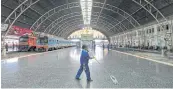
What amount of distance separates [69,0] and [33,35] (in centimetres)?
949

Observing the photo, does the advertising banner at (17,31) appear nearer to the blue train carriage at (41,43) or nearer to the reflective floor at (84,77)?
the blue train carriage at (41,43)

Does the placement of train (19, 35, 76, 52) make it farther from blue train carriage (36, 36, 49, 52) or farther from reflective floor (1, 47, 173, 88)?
reflective floor (1, 47, 173, 88)

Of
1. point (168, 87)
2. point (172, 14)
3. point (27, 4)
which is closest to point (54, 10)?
point (27, 4)

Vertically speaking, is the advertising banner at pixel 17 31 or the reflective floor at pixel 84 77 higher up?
the advertising banner at pixel 17 31

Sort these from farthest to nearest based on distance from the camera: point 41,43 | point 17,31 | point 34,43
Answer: point 41,43 → point 34,43 → point 17,31

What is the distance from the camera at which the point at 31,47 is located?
45469mm

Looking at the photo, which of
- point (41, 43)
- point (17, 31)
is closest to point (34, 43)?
point (41, 43)

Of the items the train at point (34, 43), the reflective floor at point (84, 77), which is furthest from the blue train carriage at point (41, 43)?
the reflective floor at point (84, 77)

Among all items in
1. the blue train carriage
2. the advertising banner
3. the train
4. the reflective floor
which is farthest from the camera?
the blue train carriage

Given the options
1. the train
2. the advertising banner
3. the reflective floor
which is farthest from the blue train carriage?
the reflective floor

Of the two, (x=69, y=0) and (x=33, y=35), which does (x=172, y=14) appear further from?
(x=33, y=35)

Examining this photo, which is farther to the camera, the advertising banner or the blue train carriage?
the blue train carriage

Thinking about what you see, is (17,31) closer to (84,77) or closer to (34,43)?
(34,43)

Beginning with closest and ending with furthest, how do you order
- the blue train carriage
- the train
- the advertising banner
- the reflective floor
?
the reflective floor, the advertising banner, the train, the blue train carriage
